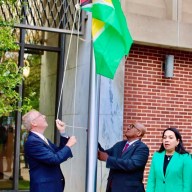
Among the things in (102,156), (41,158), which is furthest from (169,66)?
(41,158)

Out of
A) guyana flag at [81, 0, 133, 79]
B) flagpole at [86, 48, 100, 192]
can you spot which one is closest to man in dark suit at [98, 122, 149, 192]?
flagpole at [86, 48, 100, 192]

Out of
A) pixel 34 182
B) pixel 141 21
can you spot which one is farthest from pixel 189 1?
pixel 34 182

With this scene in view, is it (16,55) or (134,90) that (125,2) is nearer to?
(134,90)

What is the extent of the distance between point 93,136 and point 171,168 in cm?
113

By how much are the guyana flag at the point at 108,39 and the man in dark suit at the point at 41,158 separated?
41.1 inches

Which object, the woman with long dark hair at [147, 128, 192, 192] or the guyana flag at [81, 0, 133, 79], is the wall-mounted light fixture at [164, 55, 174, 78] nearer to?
the guyana flag at [81, 0, 133, 79]

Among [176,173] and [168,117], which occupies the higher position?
[168,117]

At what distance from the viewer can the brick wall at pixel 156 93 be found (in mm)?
8422

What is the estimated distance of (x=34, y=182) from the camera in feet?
18.2

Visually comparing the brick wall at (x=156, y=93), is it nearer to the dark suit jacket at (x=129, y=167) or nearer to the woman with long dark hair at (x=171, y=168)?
the dark suit jacket at (x=129, y=167)

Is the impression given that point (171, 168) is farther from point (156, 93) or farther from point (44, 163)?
point (156, 93)

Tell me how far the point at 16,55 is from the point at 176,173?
16.6 feet

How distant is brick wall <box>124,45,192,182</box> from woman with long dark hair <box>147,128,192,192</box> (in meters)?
2.88

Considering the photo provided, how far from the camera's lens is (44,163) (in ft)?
18.0
